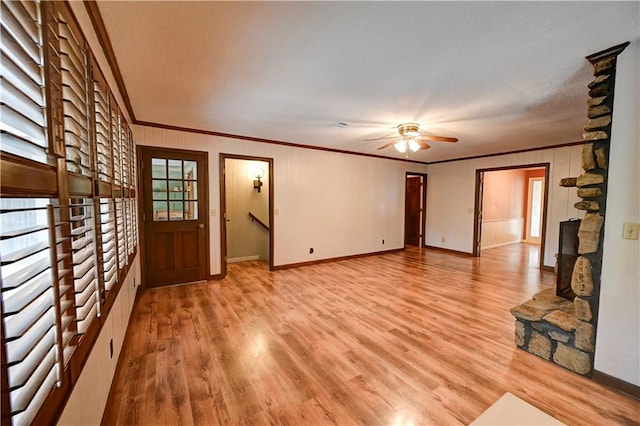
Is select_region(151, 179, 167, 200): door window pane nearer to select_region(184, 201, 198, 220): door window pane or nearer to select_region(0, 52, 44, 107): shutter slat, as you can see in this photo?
select_region(184, 201, 198, 220): door window pane

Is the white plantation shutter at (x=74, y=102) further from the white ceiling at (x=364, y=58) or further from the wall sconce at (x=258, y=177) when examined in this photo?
the wall sconce at (x=258, y=177)

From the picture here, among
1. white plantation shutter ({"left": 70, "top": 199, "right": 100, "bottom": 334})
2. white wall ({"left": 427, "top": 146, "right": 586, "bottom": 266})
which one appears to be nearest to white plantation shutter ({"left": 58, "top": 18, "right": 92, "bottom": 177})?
white plantation shutter ({"left": 70, "top": 199, "right": 100, "bottom": 334})

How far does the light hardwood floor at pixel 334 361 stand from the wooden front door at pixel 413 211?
3.48 m

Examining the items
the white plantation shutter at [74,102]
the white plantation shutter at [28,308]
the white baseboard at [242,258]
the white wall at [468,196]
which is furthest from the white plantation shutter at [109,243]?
the white wall at [468,196]

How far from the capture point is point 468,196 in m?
6.31

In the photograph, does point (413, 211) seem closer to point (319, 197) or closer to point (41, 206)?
point (319, 197)

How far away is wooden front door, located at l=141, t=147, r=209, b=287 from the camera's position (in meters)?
3.91

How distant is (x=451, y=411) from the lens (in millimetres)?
1750

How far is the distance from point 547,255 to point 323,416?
5.44 m

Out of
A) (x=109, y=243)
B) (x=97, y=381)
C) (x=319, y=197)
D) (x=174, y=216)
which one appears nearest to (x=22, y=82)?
(x=109, y=243)

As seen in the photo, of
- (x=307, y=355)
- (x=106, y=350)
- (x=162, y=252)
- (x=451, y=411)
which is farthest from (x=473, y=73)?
(x=162, y=252)

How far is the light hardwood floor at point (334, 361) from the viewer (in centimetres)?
176

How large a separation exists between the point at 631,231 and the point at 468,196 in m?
4.65

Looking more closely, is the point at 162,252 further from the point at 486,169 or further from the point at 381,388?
the point at 486,169
